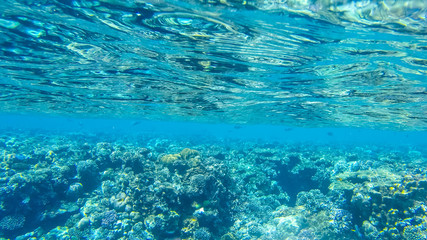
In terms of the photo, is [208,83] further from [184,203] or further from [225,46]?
[184,203]

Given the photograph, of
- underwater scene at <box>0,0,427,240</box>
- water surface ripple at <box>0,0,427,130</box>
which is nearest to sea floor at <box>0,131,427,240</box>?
underwater scene at <box>0,0,427,240</box>

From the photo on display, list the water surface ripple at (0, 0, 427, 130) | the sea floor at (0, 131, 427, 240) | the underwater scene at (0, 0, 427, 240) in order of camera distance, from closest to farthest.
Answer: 1. the water surface ripple at (0, 0, 427, 130)
2. the underwater scene at (0, 0, 427, 240)
3. the sea floor at (0, 131, 427, 240)

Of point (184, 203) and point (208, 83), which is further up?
point (208, 83)

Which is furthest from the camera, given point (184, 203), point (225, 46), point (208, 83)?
point (208, 83)

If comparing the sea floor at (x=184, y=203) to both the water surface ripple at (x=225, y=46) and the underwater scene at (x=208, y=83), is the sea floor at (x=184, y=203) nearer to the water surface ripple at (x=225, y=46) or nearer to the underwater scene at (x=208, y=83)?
the underwater scene at (x=208, y=83)

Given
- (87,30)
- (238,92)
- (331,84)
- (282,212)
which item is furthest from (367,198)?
(87,30)

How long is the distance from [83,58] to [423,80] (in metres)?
17.0

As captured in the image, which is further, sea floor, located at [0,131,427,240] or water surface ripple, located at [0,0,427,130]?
sea floor, located at [0,131,427,240]

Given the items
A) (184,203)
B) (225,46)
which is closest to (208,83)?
(225,46)

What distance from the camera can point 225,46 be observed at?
8.56m

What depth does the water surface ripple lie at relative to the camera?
248 inches

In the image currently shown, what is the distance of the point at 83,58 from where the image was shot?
34.1 ft

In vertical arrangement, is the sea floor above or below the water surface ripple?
below

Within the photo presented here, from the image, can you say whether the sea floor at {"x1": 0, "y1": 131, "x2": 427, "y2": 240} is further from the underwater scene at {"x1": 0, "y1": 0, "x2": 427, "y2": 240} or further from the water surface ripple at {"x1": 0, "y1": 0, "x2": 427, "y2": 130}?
the water surface ripple at {"x1": 0, "y1": 0, "x2": 427, "y2": 130}
